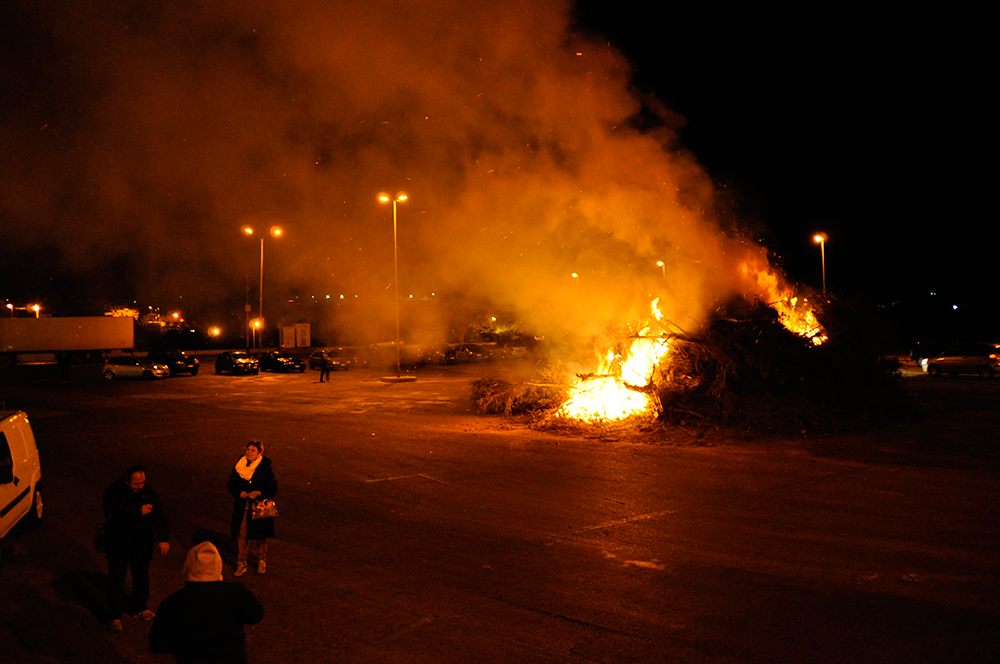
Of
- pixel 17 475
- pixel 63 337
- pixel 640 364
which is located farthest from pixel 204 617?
pixel 63 337

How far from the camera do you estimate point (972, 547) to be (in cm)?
668

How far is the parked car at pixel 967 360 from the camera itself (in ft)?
93.1


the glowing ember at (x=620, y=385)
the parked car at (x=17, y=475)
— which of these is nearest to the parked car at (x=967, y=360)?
the glowing ember at (x=620, y=385)

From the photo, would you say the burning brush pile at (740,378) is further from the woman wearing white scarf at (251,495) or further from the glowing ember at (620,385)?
the woman wearing white scarf at (251,495)

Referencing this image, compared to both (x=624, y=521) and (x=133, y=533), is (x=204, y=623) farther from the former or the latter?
(x=624, y=521)

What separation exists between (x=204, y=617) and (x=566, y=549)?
432 centimetres

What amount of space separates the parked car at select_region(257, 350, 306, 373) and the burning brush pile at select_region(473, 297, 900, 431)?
25.2 m

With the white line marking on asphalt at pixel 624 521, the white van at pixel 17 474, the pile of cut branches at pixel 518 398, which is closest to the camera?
the white van at pixel 17 474

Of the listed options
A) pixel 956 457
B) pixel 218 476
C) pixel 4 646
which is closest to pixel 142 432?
pixel 218 476

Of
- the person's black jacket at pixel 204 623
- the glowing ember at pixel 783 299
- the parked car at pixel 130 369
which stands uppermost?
the glowing ember at pixel 783 299

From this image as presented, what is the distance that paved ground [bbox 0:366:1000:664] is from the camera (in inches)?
187

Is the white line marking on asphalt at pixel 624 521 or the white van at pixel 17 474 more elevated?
the white van at pixel 17 474

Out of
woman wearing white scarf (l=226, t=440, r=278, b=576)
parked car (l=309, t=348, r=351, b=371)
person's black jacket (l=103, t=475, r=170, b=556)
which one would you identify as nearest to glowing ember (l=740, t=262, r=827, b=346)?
woman wearing white scarf (l=226, t=440, r=278, b=576)

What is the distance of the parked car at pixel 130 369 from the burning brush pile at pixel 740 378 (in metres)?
24.5
